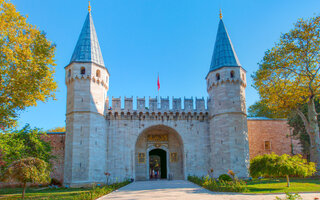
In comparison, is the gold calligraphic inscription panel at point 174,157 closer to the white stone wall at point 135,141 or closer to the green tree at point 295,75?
the white stone wall at point 135,141

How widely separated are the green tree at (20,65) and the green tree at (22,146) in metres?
1.59

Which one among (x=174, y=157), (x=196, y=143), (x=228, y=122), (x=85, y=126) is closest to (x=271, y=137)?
(x=228, y=122)

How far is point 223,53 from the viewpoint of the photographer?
2291cm

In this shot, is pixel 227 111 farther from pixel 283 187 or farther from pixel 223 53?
pixel 283 187

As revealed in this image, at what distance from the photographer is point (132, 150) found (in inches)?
877

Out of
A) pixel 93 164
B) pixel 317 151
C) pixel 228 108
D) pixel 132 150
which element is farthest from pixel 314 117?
pixel 93 164

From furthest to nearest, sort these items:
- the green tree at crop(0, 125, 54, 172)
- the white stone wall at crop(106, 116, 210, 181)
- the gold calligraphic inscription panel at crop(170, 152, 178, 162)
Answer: the gold calligraphic inscription panel at crop(170, 152, 178, 162) < the white stone wall at crop(106, 116, 210, 181) < the green tree at crop(0, 125, 54, 172)

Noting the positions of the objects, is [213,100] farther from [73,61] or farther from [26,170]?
[26,170]

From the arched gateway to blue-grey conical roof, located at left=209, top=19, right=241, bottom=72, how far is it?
6936mm

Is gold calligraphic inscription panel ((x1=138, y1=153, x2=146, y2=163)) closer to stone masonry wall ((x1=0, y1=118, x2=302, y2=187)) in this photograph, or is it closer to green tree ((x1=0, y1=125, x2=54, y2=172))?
stone masonry wall ((x1=0, y1=118, x2=302, y2=187))

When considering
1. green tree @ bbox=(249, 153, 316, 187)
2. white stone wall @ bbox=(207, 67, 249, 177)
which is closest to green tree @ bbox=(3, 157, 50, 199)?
green tree @ bbox=(249, 153, 316, 187)

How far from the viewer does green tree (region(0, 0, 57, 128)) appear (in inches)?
565

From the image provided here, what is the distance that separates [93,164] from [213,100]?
35.2 feet

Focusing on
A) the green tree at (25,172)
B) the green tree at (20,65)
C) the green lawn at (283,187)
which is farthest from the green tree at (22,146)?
the green lawn at (283,187)
